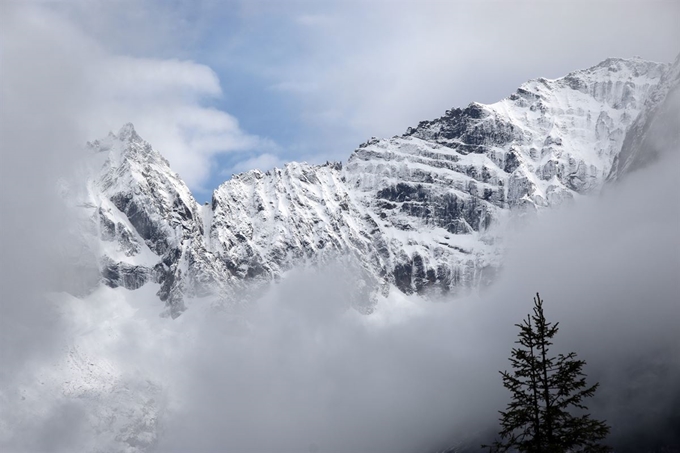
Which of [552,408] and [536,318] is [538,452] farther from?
[536,318]

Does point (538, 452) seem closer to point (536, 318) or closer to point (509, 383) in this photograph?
point (509, 383)

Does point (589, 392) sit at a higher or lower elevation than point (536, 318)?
lower

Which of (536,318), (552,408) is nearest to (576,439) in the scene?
(552,408)

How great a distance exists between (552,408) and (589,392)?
1820mm

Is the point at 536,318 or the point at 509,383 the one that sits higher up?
the point at 536,318

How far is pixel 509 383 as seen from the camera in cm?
3931

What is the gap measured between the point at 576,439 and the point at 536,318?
567 centimetres

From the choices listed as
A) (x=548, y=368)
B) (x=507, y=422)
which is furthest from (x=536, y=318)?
(x=507, y=422)

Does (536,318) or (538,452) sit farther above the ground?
(536,318)

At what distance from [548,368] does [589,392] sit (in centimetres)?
207

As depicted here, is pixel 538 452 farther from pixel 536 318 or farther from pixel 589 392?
pixel 536 318

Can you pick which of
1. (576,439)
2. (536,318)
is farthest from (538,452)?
(536,318)

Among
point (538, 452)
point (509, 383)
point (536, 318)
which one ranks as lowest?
point (538, 452)

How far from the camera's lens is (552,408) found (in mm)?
38344
